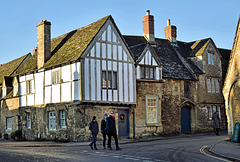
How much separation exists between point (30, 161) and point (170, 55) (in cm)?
2255

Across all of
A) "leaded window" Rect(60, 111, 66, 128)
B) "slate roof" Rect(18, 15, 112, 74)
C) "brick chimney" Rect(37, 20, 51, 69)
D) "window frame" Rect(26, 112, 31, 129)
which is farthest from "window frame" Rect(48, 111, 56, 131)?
"brick chimney" Rect(37, 20, 51, 69)

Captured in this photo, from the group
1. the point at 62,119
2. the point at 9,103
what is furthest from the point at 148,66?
the point at 9,103

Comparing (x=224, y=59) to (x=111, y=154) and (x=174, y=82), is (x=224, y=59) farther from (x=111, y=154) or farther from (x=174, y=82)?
(x=111, y=154)

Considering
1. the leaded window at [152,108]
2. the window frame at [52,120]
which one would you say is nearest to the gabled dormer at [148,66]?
the leaded window at [152,108]

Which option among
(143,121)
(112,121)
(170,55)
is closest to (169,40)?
(170,55)

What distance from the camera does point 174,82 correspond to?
91.9 ft

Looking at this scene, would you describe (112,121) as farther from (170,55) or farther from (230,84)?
(170,55)

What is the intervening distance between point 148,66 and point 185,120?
21.3 ft

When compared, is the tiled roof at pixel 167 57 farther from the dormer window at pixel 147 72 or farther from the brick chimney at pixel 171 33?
the dormer window at pixel 147 72

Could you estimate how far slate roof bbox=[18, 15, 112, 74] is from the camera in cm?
2307

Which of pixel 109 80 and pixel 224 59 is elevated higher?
pixel 224 59

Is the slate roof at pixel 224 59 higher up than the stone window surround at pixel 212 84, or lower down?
higher up

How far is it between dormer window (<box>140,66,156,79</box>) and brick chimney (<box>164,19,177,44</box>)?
828cm

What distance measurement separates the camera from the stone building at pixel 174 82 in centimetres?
2588
